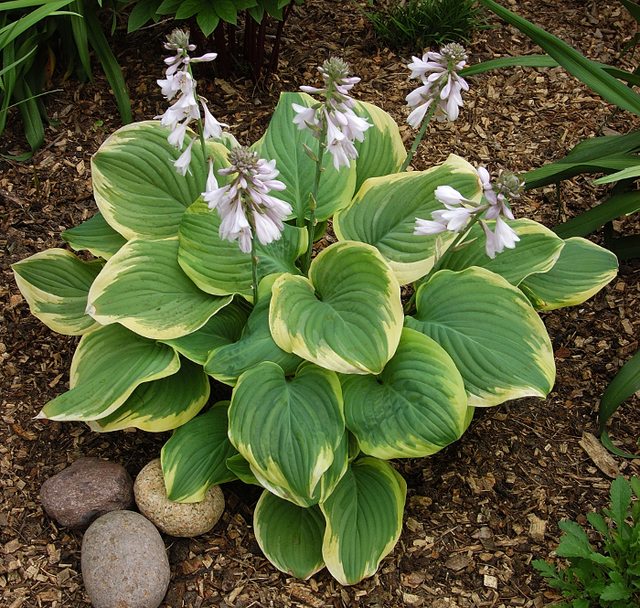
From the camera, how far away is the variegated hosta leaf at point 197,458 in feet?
6.54

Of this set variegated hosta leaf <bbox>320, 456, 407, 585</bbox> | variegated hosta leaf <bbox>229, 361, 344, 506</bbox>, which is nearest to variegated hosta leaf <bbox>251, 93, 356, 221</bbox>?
variegated hosta leaf <bbox>229, 361, 344, 506</bbox>

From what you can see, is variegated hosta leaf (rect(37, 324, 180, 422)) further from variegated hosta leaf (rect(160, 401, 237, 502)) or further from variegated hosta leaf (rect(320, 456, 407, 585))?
variegated hosta leaf (rect(320, 456, 407, 585))

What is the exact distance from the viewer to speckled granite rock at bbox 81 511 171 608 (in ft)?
6.06

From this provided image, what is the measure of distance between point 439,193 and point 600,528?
1.14m

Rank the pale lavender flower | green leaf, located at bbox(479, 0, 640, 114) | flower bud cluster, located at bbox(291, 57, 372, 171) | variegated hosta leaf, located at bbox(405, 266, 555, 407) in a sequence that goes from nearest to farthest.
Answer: the pale lavender flower → flower bud cluster, located at bbox(291, 57, 372, 171) → variegated hosta leaf, located at bbox(405, 266, 555, 407) → green leaf, located at bbox(479, 0, 640, 114)

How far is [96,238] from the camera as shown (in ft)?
7.53

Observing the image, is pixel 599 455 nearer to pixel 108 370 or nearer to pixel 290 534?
pixel 290 534

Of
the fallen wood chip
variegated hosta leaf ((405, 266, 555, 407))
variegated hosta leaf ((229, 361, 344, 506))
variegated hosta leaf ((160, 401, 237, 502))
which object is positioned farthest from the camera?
the fallen wood chip

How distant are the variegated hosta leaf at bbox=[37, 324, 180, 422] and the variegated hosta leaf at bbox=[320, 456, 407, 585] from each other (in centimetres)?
68

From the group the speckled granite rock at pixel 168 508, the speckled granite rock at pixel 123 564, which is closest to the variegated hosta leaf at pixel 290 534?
the speckled granite rock at pixel 168 508

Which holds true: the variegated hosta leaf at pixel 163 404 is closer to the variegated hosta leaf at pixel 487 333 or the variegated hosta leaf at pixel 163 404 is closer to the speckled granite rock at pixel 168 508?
the speckled granite rock at pixel 168 508

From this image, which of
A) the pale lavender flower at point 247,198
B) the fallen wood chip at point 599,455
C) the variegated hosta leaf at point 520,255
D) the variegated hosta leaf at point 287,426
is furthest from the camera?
the fallen wood chip at point 599,455

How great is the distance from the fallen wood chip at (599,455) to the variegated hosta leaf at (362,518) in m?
0.72

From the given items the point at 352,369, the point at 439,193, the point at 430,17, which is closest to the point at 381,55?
the point at 430,17
